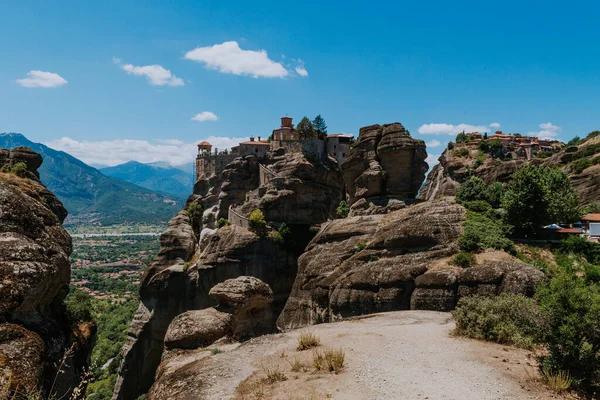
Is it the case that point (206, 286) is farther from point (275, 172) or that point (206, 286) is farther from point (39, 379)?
point (39, 379)

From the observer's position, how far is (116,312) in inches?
3962

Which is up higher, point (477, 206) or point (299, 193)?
point (299, 193)

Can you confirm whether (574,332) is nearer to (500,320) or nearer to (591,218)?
(500,320)

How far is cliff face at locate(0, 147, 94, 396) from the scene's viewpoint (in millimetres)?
10078

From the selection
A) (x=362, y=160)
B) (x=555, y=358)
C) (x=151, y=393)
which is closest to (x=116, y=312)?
(x=362, y=160)

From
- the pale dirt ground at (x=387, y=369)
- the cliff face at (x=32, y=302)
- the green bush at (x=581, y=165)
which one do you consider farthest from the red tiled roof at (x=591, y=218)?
the cliff face at (x=32, y=302)

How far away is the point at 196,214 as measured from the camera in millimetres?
63281

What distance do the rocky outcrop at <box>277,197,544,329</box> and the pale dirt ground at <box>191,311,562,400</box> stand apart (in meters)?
5.94

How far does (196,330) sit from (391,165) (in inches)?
1207

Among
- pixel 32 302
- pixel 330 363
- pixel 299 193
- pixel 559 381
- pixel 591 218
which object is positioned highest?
pixel 299 193

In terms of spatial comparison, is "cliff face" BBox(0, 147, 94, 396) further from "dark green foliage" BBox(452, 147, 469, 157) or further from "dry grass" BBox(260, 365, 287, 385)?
"dark green foliage" BBox(452, 147, 469, 157)

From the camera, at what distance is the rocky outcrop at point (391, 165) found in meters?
40.3

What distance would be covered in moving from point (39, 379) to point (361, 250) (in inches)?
839

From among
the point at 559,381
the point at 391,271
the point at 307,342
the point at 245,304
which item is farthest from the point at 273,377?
the point at 391,271
